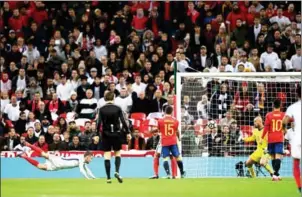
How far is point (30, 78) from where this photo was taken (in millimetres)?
27344

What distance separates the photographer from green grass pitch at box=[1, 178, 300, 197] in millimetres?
17156

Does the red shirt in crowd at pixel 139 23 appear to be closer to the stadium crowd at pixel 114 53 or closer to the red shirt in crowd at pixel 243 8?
the stadium crowd at pixel 114 53

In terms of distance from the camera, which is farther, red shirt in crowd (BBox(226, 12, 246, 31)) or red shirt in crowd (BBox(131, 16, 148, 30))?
red shirt in crowd (BBox(131, 16, 148, 30))

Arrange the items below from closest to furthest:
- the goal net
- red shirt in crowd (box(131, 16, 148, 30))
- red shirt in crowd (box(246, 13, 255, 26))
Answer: the goal net
red shirt in crowd (box(246, 13, 255, 26))
red shirt in crowd (box(131, 16, 148, 30))

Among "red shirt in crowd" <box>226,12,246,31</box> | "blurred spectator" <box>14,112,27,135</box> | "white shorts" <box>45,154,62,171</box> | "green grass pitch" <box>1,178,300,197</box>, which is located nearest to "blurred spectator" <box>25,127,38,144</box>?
"blurred spectator" <box>14,112,27,135</box>

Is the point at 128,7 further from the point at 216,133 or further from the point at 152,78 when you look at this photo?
the point at 216,133

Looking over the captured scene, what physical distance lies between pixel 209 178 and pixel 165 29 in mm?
7999

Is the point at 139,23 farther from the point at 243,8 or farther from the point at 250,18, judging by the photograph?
the point at 250,18

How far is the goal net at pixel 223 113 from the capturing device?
2278cm

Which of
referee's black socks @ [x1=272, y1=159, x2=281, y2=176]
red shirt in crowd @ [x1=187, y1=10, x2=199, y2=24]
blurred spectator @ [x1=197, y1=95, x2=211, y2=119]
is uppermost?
red shirt in crowd @ [x1=187, y1=10, x2=199, y2=24]

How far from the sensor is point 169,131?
835 inches

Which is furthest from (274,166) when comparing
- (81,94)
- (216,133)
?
(81,94)

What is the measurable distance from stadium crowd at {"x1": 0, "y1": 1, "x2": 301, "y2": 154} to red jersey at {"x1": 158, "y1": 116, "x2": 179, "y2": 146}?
295 cm

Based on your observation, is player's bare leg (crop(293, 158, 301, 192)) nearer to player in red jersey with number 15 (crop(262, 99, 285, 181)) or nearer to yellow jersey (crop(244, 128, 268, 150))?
player in red jersey with number 15 (crop(262, 99, 285, 181))
